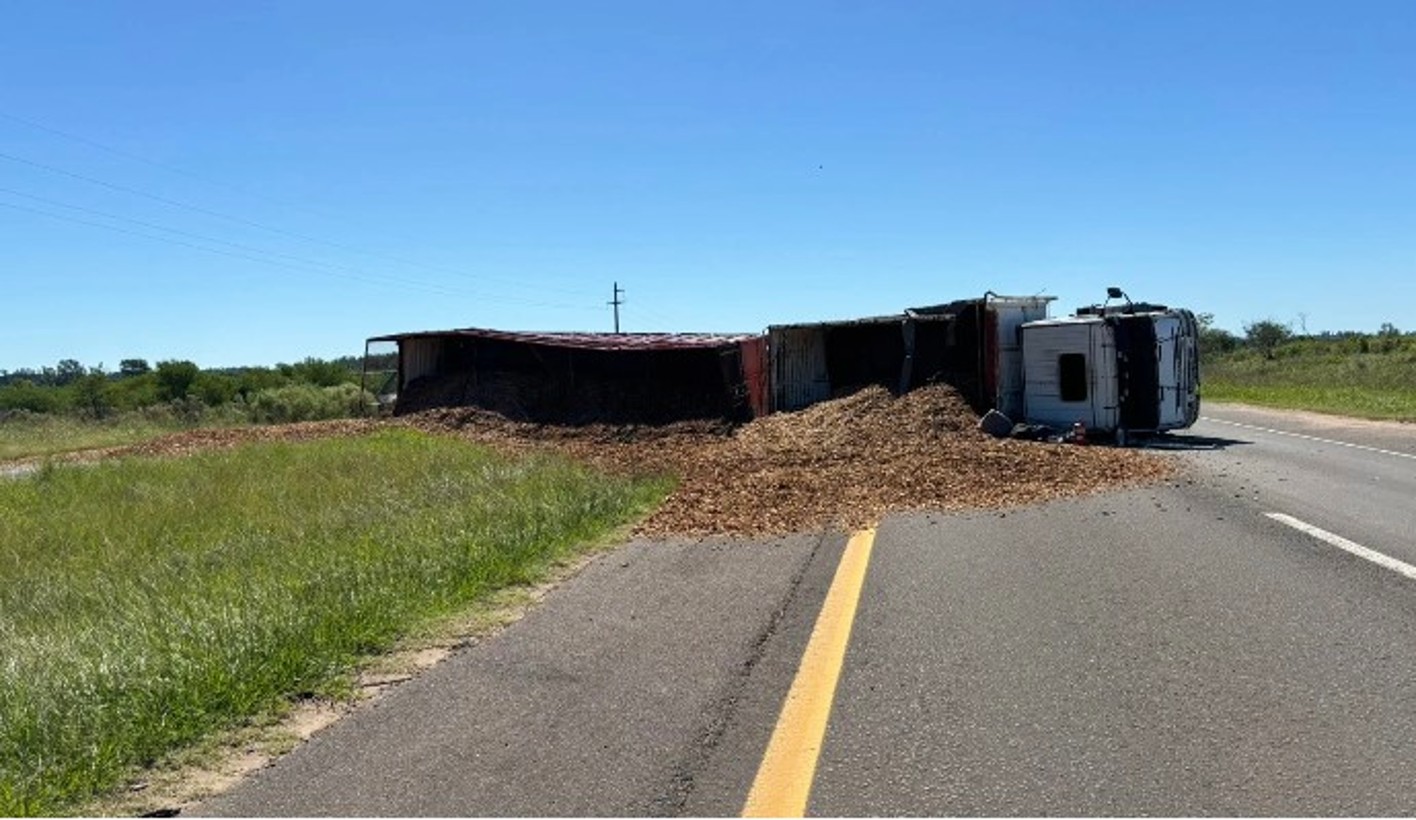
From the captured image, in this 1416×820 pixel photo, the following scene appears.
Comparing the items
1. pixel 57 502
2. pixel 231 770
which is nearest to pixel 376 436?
pixel 57 502

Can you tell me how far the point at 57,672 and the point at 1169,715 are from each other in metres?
5.41

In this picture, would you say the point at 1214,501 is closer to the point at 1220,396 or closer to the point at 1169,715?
the point at 1169,715

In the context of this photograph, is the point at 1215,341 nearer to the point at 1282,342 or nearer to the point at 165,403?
the point at 1282,342

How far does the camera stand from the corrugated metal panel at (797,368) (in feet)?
78.9

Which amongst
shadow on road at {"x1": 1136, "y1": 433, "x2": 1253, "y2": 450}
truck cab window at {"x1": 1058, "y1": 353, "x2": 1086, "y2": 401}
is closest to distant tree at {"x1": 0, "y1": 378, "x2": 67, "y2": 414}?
truck cab window at {"x1": 1058, "y1": 353, "x2": 1086, "y2": 401}

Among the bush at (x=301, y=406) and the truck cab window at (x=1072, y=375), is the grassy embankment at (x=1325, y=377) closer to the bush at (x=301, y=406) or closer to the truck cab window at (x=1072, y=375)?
the truck cab window at (x=1072, y=375)

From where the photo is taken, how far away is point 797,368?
24250 mm


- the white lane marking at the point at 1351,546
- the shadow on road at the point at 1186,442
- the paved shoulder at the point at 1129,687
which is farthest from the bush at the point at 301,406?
the paved shoulder at the point at 1129,687

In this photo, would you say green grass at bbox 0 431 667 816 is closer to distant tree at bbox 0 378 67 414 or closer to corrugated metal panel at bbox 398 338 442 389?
corrugated metal panel at bbox 398 338 442 389

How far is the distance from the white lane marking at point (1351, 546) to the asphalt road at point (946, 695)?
119 millimetres

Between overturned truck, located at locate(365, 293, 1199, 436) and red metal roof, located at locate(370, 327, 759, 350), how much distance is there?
0.17ft

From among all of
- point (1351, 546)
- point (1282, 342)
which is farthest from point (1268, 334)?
point (1351, 546)

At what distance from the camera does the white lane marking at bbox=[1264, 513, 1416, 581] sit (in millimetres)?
8312

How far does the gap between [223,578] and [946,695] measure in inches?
237
